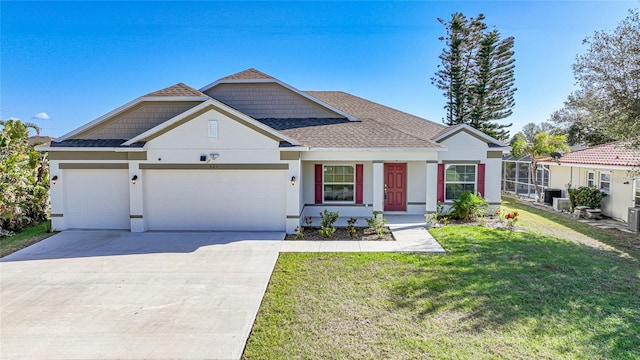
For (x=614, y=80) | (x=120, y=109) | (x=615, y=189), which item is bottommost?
(x=615, y=189)

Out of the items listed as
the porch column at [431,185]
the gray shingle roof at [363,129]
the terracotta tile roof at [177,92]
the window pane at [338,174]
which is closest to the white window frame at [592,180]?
the gray shingle roof at [363,129]

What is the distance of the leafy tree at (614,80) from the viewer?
947 centimetres

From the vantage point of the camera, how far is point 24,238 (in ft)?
35.0

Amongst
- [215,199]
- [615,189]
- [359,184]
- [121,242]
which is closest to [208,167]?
[215,199]

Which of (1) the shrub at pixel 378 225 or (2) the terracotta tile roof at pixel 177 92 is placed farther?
(2) the terracotta tile roof at pixel 177 92

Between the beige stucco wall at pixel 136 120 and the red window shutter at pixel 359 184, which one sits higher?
the beige stucco wall at pixel 136 120

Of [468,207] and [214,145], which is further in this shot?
[468,207]

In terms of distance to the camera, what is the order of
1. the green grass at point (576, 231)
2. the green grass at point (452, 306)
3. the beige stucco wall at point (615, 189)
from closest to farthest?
the green grass at point (452, 306) → the green grass at point (576, 231) → the beige stucco wall at point (615, 189)

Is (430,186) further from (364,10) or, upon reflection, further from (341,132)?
(364,10)

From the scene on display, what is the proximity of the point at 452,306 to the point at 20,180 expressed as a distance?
51.5 ft

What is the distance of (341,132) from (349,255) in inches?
234

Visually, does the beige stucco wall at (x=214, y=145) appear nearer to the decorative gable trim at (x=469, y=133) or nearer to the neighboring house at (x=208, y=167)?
the neighboring house at (x=208, y=167)

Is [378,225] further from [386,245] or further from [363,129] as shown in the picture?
[363,129]

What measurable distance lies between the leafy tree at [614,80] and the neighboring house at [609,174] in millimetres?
1855
